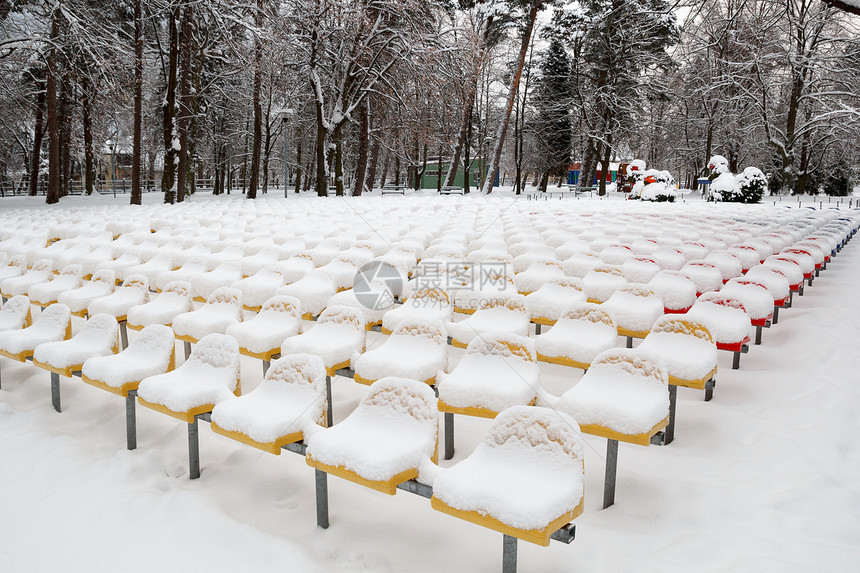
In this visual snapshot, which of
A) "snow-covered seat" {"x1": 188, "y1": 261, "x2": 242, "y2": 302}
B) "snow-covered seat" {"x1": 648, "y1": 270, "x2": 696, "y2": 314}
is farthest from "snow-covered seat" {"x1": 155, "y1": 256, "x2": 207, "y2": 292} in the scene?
"snow-covered seat" {"x1": 648, "y1": 270, "x2": 696, "y2": 314}

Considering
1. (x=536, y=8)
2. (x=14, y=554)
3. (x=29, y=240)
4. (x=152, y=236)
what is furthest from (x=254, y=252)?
(x=536, y=8)

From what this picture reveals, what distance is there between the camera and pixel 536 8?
24.8 m

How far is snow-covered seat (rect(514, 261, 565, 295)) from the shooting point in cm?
580

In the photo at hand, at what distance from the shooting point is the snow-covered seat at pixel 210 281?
240 inches

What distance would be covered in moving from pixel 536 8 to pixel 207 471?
26.0 metres

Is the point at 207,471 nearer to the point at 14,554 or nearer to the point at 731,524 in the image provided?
the point at 14,554

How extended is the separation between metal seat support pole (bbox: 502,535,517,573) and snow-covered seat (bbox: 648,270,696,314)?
3399 millimetres

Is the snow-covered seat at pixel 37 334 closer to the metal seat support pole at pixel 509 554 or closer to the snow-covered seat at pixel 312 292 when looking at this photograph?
the snow-covered seat at pixel 312 292

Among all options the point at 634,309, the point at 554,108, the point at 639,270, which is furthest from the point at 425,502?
the point at 554,108

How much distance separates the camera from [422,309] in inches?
192

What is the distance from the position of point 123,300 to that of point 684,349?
5165 mm

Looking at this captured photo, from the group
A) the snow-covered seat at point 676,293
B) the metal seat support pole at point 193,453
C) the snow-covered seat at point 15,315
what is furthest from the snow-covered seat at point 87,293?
the snow-covered seat at point 676,293

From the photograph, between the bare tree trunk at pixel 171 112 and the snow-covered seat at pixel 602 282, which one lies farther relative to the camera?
the bare tree trunk at pixel 171 112

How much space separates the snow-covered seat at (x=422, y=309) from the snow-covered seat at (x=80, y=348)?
228cm
